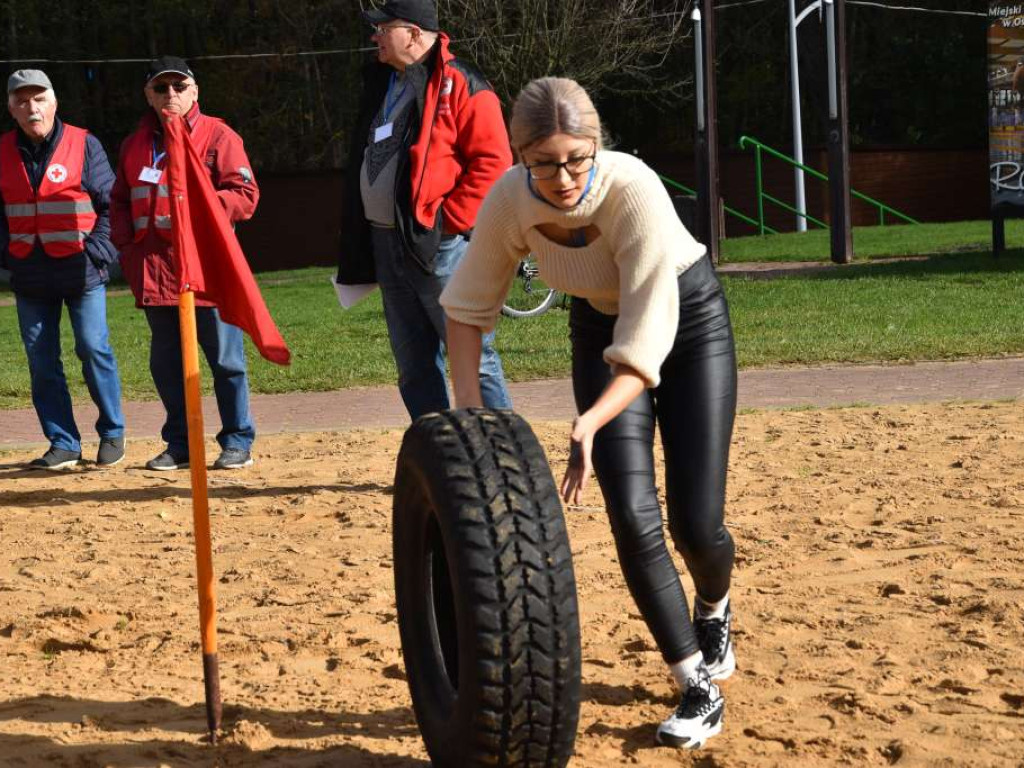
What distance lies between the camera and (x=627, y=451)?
386cm

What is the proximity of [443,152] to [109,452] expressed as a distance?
10.0 ft

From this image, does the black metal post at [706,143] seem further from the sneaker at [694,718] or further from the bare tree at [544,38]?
the sneaker at [694,718]

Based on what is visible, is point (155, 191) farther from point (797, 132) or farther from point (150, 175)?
point (797, 132)

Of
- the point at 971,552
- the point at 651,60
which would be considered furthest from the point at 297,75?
the point at 971,552

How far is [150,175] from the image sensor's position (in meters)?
7.45

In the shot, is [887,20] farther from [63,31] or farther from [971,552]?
[971,552]

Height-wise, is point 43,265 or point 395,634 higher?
point 43,265

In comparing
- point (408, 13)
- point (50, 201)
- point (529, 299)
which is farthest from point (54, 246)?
point (529, 299)

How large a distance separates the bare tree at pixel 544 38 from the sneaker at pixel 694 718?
997 inches

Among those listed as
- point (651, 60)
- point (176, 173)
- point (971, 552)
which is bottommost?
point (971, 552)

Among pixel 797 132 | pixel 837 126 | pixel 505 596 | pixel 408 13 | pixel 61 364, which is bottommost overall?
pixel 505 596

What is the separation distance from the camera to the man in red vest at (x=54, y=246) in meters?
7.93

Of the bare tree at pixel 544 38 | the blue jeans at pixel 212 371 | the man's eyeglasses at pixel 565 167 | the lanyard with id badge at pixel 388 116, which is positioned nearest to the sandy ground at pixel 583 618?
the blue jeans at pixel 212 371

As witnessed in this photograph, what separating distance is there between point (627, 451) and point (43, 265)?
502 cm
